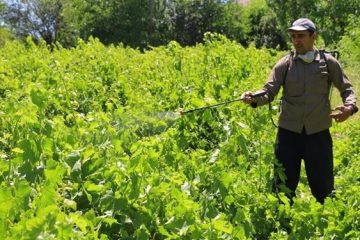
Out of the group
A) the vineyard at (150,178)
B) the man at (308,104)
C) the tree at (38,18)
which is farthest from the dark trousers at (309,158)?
the tree at (38,18)

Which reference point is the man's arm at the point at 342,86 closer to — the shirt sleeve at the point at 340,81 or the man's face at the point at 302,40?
the shirt sleeve at the point at 340,81

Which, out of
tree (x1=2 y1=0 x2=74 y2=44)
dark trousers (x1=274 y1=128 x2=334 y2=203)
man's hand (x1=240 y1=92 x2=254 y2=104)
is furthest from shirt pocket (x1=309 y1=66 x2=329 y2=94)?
tree (x1=2 y1=0 x2=74 y2=44)

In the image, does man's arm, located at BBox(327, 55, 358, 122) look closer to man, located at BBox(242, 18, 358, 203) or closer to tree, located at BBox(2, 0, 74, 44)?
man, located at BBox(242, 18, 358, 203)

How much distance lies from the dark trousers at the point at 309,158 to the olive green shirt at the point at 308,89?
74mm

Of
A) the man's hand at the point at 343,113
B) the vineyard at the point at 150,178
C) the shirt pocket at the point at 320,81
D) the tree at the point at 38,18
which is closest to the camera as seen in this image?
the vineyard at the point at 150,178

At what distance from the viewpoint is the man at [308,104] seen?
14.0 ft

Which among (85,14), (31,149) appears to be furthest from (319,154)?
(85,14)

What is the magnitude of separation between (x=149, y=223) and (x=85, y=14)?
39505 mm

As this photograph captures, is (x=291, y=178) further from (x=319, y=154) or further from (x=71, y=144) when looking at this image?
(x=71, y=144)

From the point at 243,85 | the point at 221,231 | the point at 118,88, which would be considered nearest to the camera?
the point at 221,231

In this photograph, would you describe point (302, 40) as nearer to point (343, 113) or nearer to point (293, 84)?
point (293, 84)

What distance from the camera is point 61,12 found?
1687 inches

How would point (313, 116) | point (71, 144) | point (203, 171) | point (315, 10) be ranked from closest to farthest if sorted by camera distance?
point (71, 144) < point (203, 171) < point (313, 116) < point (315, 10)

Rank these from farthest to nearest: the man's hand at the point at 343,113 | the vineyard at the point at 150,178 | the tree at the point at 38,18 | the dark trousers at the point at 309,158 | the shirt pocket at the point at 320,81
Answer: the tree at the point at 38,18 → the dark trousers at the point at 309,158 → the shirt pocket at the point at 320,81 → the man's hand at the point at 343,113 → the vineyard at the point at 150,178
